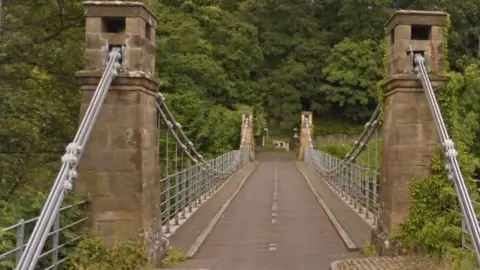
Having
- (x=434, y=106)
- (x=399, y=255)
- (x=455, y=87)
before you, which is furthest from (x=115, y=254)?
(x=455, y=87)

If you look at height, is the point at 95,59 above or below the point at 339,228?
above

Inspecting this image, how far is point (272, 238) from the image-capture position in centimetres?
1065

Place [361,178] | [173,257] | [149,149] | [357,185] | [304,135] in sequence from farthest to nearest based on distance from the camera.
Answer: [304,135], [357,185], [361,178], [173,257], [149,149]

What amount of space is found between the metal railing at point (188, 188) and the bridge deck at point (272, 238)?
2.73ft

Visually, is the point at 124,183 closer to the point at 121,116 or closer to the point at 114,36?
the point at 121,116

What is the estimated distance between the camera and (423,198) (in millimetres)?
7910

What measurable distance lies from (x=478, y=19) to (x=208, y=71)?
2447 centimetres

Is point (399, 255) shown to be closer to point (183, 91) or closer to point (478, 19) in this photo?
point (183, 91)

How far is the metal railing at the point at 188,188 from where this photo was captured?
1153cm

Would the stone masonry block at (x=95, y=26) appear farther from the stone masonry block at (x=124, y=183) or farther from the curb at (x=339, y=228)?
the curb at (x=339, y=228)

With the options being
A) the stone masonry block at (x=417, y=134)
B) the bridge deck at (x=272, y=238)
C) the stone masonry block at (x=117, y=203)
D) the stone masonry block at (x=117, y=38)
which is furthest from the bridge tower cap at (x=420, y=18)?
the stone masonry block at (x=117, y=203)

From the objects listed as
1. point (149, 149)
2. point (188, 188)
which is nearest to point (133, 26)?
point (149, 149)

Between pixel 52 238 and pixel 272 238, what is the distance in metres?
4.79

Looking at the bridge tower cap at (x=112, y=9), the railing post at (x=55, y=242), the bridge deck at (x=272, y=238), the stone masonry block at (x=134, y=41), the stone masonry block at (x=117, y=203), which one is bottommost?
the bridge deck at (x=272, y=238)
